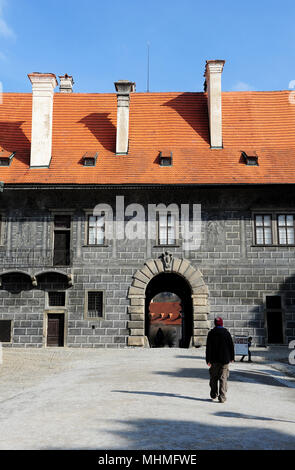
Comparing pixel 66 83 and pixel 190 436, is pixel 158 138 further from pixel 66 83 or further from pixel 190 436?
pixel 190 436

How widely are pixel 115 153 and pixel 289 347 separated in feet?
36.9

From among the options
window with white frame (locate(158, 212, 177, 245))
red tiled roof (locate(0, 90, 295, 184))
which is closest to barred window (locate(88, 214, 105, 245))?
red tiled roof (locate(0, 90, 295, 184))

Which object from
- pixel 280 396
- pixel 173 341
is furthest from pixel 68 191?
pixel 173 341

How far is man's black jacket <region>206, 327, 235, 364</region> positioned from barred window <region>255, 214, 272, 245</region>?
12.9 m

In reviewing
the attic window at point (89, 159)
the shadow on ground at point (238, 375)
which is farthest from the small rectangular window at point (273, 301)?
the attic window at point (89, 159)

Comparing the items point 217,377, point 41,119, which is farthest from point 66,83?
point 217,377

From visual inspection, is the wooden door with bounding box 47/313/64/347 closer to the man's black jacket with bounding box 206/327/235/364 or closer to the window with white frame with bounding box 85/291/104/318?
the window with white frame with bounding box 85/291/104/318

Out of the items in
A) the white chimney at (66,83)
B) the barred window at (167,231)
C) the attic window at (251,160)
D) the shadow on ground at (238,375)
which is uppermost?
the white chimney at (66,83)

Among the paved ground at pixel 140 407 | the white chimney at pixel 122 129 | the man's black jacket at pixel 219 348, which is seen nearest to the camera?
the paved ground at pixel 140 407

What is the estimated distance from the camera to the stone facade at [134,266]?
20922 millimetres

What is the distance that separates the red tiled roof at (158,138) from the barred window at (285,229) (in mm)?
1602

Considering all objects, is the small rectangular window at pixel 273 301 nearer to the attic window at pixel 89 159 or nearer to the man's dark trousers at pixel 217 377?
the attic window at pixel 89 159

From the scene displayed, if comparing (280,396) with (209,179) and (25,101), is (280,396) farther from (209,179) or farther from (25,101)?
(25,101)

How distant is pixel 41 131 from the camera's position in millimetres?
22703
